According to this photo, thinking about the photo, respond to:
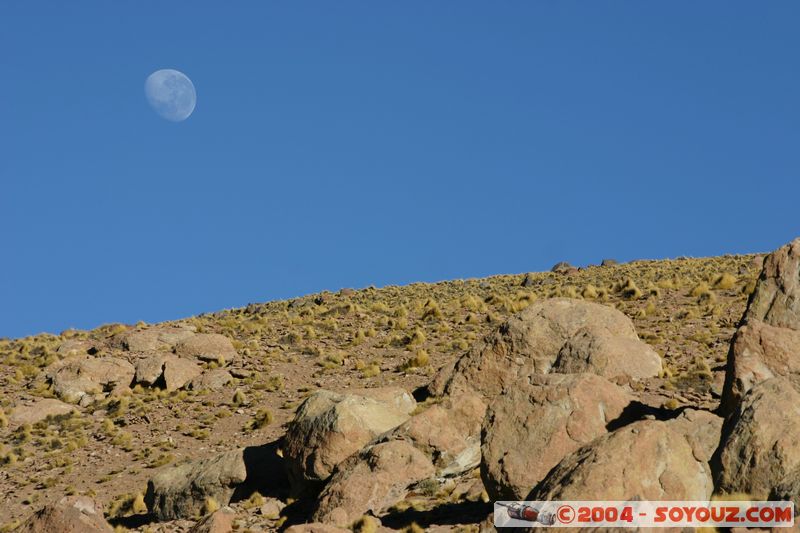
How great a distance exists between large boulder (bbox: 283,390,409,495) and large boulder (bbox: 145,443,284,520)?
1.60 metres

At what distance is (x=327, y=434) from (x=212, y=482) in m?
4.75

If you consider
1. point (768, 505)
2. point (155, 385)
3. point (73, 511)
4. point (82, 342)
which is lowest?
point (768, 505)

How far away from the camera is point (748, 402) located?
1834cm

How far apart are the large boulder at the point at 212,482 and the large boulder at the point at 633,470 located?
49.8ft

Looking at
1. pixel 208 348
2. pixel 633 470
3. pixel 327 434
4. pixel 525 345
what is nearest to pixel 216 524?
pixel 327 434

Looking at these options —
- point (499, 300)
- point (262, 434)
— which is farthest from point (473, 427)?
point (499, 300)

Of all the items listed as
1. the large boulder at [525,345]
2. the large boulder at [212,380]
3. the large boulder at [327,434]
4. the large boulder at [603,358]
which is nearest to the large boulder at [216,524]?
the large boulder at [327,434]

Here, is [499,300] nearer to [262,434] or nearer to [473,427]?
[262,434]

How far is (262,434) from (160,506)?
7.73m

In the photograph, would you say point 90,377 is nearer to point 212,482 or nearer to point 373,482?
point 212,482

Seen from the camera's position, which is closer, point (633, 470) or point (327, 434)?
point (633, 470)

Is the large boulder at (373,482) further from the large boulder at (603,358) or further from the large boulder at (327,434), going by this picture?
the large boulder at (603,358)

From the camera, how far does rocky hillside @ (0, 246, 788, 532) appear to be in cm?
1834

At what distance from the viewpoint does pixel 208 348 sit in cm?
4756
